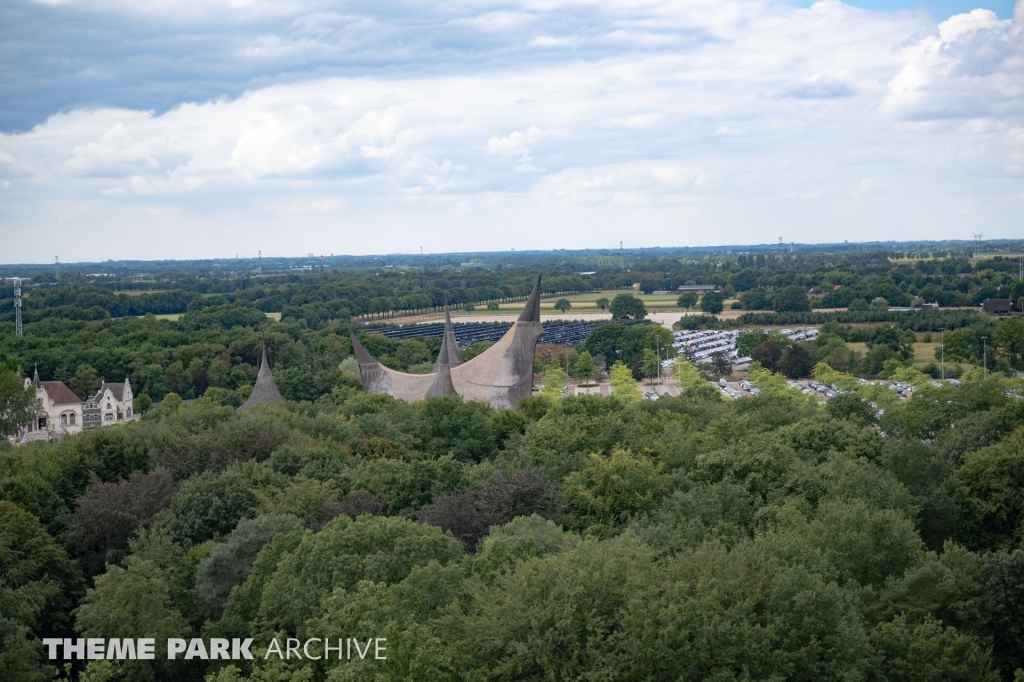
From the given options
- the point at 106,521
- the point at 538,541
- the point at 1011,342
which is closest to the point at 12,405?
the point at 106,521

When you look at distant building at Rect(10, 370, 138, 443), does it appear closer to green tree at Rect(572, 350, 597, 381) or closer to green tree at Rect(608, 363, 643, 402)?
green tree at Rect(608, 363, 643, 402)

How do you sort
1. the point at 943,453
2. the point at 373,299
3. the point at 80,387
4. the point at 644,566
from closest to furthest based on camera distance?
the point at 644,566
the point at 943,453
the point at 80,387
the point at 373,299

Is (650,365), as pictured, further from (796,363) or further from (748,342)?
(748,342)

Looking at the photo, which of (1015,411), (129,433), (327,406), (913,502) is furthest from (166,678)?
(327,406)

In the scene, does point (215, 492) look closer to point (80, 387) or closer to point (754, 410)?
point (754, 410)

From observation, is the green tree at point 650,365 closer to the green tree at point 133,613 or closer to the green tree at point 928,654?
the green tree at point 133,613

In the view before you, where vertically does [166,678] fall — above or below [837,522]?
below
